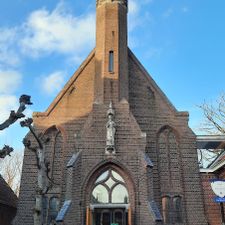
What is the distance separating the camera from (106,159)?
56.1 ft

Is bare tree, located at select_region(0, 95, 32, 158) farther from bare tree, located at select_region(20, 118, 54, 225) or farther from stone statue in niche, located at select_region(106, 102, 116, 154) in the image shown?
stone statue in niche, located at select_region(106, 102, 116, 154)

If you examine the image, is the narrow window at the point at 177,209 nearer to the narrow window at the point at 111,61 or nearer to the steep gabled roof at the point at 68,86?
the narrow window at the point at 111,61

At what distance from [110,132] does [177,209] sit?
5.64 meters

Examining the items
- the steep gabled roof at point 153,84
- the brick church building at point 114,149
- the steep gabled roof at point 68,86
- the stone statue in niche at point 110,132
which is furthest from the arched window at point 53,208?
the steep gabled roof at point 153,84

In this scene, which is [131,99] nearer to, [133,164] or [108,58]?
[108,58]

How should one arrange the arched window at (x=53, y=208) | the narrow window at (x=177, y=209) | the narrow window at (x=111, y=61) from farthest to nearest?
1. the narrow window at (x=111, y=61)
2. the arched window at (x=53, y=208)
3. the narrow window at (x=177, y=209)

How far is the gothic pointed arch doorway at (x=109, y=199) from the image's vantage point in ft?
54.3

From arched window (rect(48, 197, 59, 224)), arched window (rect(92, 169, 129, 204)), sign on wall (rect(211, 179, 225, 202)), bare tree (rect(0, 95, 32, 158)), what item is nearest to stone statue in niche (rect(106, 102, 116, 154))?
arched window (rect(92, 169, 129, 204))

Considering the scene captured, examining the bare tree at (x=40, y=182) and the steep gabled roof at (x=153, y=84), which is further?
the steep gabled roof at (x=153, y=84)

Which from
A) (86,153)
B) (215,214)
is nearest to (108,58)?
(86,153)

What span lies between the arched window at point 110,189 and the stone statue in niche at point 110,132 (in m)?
1.11

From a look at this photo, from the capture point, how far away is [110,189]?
671 inches

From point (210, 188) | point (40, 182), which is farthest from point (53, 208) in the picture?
point (210, 188)

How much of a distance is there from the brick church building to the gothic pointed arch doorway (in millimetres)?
46
